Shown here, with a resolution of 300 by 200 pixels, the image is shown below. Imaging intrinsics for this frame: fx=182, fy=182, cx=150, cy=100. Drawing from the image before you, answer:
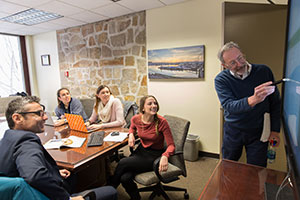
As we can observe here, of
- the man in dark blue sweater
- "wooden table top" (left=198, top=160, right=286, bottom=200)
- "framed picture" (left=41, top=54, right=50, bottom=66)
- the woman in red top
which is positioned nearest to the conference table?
the woman in red top

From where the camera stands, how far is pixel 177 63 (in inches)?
124

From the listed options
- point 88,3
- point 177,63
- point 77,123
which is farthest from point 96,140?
point 88,3

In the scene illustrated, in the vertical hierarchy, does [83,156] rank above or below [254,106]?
below

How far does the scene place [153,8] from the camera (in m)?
3.27

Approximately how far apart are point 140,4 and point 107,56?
1398 millimetres

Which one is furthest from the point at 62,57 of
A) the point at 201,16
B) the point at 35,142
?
the point at 35,142

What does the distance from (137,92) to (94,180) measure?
1.97 m

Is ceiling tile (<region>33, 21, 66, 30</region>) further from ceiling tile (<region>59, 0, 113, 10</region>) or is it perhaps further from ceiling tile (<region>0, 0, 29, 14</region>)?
ceiling tile (<region>59, 0, 113, 10</region>)

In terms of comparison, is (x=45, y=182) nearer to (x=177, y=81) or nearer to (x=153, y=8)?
(x=177, y=81)

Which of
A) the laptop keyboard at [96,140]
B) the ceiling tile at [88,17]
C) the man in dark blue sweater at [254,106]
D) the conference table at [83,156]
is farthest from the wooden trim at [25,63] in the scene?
the man in dark blue sweater at [254,106]

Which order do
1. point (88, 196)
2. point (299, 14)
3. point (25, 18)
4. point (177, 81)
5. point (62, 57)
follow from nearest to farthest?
point (299, 14), point (88, 196), point (177, 81), point (25, 18), point (62, 57)

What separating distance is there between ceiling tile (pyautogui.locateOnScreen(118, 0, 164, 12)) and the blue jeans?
2403 mm

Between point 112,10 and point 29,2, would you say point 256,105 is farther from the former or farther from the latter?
point 29,2

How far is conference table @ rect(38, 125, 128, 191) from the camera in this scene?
56.5 inches
